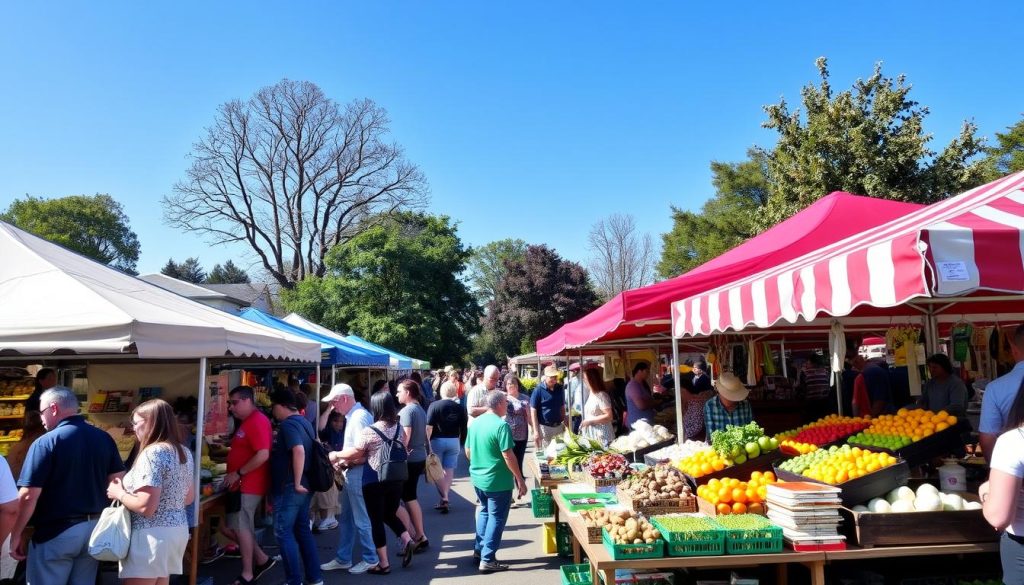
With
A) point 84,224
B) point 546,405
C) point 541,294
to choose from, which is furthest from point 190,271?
point 546,405

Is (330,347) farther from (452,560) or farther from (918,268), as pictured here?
(918,268)

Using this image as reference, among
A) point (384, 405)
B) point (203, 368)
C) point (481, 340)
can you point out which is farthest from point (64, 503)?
point (481, 340)

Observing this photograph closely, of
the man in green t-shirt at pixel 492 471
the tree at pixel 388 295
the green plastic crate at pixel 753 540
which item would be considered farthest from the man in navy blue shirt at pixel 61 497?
the tree at pixel 388 295

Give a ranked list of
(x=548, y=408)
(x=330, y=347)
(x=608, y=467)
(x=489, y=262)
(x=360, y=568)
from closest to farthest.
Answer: (x=608, y=467) < (x=360, y=568) < (x=548, y=408) < (x=330, y=347) < (x=489, y=262)

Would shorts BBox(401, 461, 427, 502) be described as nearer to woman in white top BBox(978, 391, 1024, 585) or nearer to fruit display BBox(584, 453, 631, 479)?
fruit display BBox(584, 453, 631, 479)

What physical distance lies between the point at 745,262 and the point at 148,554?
5563mm

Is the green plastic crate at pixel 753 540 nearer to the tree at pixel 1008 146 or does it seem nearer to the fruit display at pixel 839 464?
the fruit display at pixel 839 464

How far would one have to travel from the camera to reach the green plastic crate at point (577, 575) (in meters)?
5.09

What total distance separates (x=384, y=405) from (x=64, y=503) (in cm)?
293

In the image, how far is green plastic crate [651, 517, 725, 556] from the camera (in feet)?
12.7

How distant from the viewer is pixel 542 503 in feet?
23.9

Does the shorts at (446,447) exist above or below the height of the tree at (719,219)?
below

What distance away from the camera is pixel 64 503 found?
4168mm

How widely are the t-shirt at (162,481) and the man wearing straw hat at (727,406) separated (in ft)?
16.2
